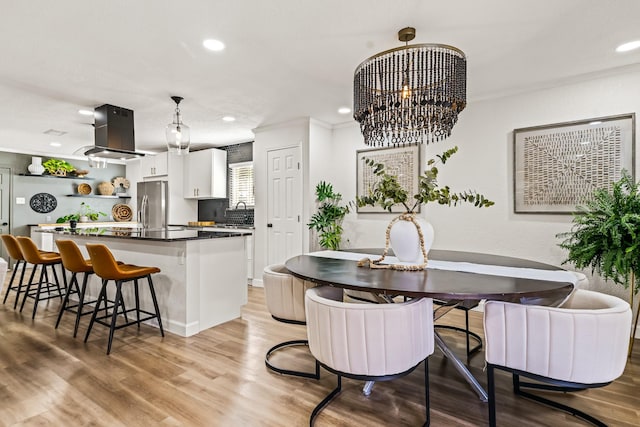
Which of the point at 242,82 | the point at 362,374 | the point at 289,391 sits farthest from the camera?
the point at 242,82

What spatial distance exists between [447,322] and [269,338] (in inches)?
68.9

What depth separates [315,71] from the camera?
10.1ft

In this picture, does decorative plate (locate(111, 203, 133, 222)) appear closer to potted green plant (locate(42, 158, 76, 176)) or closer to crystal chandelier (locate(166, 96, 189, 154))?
potted green plant (locate(42, 158, 76, 176))

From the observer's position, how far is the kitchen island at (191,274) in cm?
304

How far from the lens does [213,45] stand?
2.55m

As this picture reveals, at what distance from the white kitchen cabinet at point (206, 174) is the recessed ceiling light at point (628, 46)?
5348 mm

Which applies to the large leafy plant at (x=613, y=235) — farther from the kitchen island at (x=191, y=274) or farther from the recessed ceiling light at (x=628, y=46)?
the kitchen island at (x=191, y=274)

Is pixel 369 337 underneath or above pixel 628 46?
underneath

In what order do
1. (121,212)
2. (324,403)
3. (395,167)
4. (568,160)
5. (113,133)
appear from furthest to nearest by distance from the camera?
(121,212) < (395,167) < (113,133) < (568,160) < (324,403)

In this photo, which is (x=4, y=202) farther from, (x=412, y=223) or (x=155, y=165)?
(x=412, y=223)

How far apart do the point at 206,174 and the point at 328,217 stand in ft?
9.13

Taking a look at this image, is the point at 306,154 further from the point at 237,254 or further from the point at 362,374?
the point at 362,374

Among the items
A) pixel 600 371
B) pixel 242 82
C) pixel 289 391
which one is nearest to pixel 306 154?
pixel 242 82

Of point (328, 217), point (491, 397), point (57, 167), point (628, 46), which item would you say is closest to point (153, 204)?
point (57, 167)
